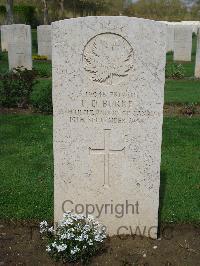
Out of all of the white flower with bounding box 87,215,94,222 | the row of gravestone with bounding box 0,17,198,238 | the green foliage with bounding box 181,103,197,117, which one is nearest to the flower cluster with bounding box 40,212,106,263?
the white flower with bounding box 87,215,94,222

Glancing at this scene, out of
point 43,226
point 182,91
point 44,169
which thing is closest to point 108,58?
point 43,226

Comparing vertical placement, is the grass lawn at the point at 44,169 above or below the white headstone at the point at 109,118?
below

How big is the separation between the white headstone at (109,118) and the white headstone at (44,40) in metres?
16.2

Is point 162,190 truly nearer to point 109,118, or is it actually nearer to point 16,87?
point 109,118

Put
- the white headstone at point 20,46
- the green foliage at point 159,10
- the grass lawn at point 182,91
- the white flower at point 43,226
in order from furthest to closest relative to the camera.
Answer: the green foliage at point 159,10, the white headstone at point 20,46, the grass lawn at point 182,91, the white flower at point 43,226

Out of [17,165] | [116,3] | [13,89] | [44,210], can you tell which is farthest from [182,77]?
[116,3]

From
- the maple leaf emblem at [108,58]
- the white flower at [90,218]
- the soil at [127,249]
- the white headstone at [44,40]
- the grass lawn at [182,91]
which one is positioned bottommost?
the soil at [127,249]

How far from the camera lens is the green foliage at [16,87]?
30.6 feet

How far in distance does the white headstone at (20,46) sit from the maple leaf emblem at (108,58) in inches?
485

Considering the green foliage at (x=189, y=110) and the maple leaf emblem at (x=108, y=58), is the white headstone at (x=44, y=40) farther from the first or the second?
the maple leaf emblem at (x=108, y=58)

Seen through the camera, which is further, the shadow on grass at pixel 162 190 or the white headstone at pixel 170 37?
the white headstone at pixel 170 37

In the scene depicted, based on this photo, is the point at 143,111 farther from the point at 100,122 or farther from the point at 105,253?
the point at 105,253

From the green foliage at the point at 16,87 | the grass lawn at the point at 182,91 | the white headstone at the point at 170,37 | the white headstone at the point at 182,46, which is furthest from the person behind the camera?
the white headstone at the point at 170,37

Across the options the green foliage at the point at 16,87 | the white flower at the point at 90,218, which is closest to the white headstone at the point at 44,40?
the green foliage at the point at 16,87
